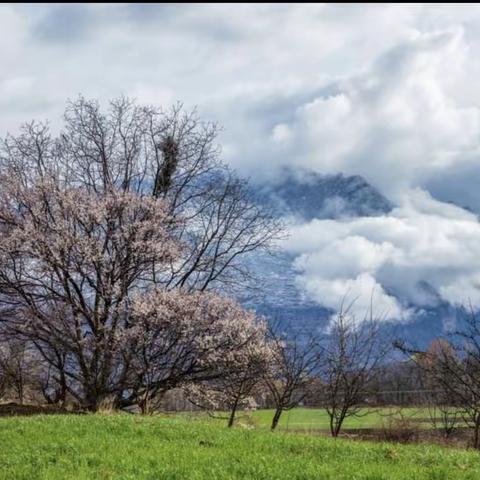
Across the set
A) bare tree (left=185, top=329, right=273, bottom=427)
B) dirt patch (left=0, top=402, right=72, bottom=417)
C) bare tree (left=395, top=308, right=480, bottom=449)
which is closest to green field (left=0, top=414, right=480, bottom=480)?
bare tree (left=395, top=308, right=480, bottom=449)

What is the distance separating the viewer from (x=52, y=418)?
14305mm

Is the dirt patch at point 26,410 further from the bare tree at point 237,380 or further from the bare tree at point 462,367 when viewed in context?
the bare tree at point 462,367

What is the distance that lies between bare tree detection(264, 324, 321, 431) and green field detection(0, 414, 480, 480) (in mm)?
9695

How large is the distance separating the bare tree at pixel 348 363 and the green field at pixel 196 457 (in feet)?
29.0

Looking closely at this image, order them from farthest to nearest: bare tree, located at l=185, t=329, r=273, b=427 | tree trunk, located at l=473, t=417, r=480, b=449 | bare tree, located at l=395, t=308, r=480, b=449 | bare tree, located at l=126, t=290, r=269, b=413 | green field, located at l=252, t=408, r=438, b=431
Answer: green field, located at l=252, t=408, r=438, b=431, bare tree, located at l=185, t=329, r=273, b=427, bare tree, located at l=126, t=290, r=269, b=413, bare tree, located at l=395, t=308, r=480, b=449, tree trunk, located at l=473, t=417, r=480, b=449

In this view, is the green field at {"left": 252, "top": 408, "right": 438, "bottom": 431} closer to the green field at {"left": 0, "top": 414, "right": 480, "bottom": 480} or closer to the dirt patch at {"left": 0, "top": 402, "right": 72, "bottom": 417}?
the dirt patch at {"left": 0, "top": 402, "right": 72, "bottom": 417}

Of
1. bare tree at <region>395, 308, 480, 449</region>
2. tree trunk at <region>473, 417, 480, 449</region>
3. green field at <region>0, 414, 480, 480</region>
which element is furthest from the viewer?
bare tree at <region>395, 308, 480, 449</region>

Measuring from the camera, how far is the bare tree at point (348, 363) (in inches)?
826

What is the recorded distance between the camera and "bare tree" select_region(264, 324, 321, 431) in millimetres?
22344

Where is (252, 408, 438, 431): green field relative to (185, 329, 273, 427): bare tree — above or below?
below

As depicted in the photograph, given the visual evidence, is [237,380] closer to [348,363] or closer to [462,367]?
[348,363]

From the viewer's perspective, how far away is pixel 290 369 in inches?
891

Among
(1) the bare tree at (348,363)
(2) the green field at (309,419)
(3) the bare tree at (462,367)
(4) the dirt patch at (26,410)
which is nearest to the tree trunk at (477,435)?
(3) the bare tree at (462,367)

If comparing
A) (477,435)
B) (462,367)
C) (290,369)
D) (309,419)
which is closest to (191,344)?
(290,369)
